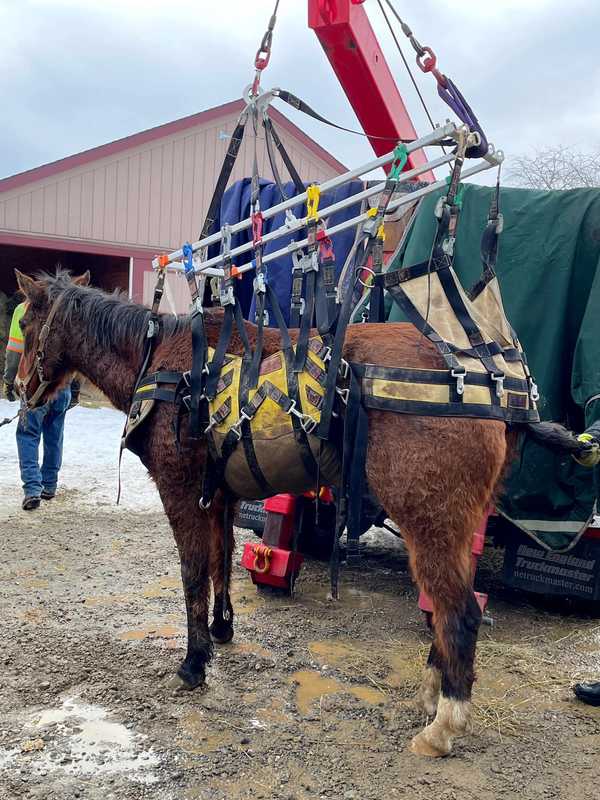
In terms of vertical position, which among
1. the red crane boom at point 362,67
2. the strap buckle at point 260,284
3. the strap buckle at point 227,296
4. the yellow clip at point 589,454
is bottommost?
the yellow clip at point 589,454

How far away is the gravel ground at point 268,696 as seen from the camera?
2492 mm

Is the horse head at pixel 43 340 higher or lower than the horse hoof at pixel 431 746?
higher

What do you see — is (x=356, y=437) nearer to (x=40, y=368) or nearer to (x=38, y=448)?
(x=40, y=368)

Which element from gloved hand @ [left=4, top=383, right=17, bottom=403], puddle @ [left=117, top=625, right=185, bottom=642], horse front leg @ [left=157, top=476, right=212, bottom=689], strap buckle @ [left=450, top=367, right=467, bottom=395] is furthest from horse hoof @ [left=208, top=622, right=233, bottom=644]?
gloved hand @ [left=4, top=383, right=17, bottom=403]

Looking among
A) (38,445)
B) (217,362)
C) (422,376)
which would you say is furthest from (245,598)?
(38,445)

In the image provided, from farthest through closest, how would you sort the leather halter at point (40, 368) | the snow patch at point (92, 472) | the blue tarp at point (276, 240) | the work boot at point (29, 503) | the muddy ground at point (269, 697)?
the snow patch at point (92, 472)
the work boot at point (29, 503)
the blue tarp at point (276, 240)
the leather halter at point (40, 368)
the muddy ground at point (269, 697)

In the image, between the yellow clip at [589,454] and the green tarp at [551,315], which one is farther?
the green tarp at [551,315]

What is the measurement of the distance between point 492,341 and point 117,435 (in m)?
7.99

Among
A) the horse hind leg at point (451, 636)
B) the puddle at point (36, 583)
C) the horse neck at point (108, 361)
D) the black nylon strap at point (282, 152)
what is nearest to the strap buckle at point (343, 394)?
the horse hind leg at point (451, 636)

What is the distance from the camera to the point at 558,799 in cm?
244

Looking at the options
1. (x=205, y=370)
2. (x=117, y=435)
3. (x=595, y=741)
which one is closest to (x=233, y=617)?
(x=205, y=370)

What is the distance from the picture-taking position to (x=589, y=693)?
3.13 meters

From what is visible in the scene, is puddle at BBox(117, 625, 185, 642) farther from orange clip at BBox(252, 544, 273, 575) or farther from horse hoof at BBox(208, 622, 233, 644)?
orange clip at BBox(252, 544, 273, 575)

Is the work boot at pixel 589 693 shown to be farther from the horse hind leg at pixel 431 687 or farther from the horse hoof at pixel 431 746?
the horse hoof at pixel 431 746
